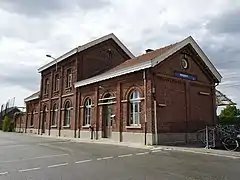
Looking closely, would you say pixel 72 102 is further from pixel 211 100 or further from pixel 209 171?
pixel 209 171

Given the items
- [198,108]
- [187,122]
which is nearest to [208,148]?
[187,122]

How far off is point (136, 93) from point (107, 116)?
4.15 meters

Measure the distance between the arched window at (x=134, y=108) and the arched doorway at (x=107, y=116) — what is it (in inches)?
101

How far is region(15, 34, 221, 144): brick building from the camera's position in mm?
19969

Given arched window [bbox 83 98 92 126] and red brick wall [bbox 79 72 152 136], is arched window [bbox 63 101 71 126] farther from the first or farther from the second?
red brick wall [bbox 79 72 152 136]

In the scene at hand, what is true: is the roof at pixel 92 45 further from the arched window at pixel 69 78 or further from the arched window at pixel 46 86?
the arched window at pixel 46 86

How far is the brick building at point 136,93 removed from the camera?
19969 millimetres

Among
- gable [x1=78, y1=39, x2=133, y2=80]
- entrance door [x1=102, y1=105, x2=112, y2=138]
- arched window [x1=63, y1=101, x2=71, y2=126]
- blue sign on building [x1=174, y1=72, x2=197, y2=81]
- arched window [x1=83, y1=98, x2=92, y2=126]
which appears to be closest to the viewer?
blue sign on building [x1=174, y1=72, x2=197, y2=81]

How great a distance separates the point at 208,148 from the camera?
54.2 ft

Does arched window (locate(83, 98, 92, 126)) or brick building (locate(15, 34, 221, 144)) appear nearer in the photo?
brick building (locate(15, 34, 221, 144))

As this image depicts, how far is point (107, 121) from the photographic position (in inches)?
946

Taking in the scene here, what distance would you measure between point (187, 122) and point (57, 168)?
13671 mm

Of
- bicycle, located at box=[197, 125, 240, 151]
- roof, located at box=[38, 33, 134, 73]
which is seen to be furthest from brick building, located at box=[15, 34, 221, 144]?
bicycle, located at box=[197, 125, 240, 151]

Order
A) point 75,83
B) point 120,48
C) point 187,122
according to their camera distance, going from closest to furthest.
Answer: point 187,122 → point 75,83 → point 120,48
